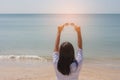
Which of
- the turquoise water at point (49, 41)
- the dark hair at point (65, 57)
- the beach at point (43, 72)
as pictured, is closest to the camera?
the dark hair at point (65, 57)

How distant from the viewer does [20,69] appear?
506 inches

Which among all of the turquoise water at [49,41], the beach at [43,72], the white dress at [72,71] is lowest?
the turquoise water at [49,41]

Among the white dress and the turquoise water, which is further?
the turquoise water

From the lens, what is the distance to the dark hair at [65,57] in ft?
13.0

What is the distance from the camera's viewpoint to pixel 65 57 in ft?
13.1

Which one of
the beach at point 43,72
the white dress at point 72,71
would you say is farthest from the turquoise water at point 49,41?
the white dress at point 72,71

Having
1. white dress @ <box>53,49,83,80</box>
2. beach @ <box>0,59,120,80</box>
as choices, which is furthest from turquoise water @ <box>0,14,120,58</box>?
white dress @ <box>53,49,83,80</box>

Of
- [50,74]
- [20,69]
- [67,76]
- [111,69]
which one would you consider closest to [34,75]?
[50,74]

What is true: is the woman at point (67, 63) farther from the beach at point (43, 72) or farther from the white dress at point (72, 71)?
the beach at point (43, 72)

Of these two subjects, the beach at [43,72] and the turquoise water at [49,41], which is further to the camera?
the turquoise water at [49,41]

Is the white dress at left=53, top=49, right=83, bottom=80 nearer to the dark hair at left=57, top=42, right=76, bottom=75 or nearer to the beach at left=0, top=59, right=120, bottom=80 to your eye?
the dark hair at left=57, top=42, right=76, bottom=75

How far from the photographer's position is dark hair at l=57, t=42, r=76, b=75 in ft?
13.0

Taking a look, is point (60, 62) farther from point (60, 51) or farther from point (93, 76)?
point (93, 76)

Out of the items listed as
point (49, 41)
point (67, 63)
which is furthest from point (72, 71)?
point (49, 41)
